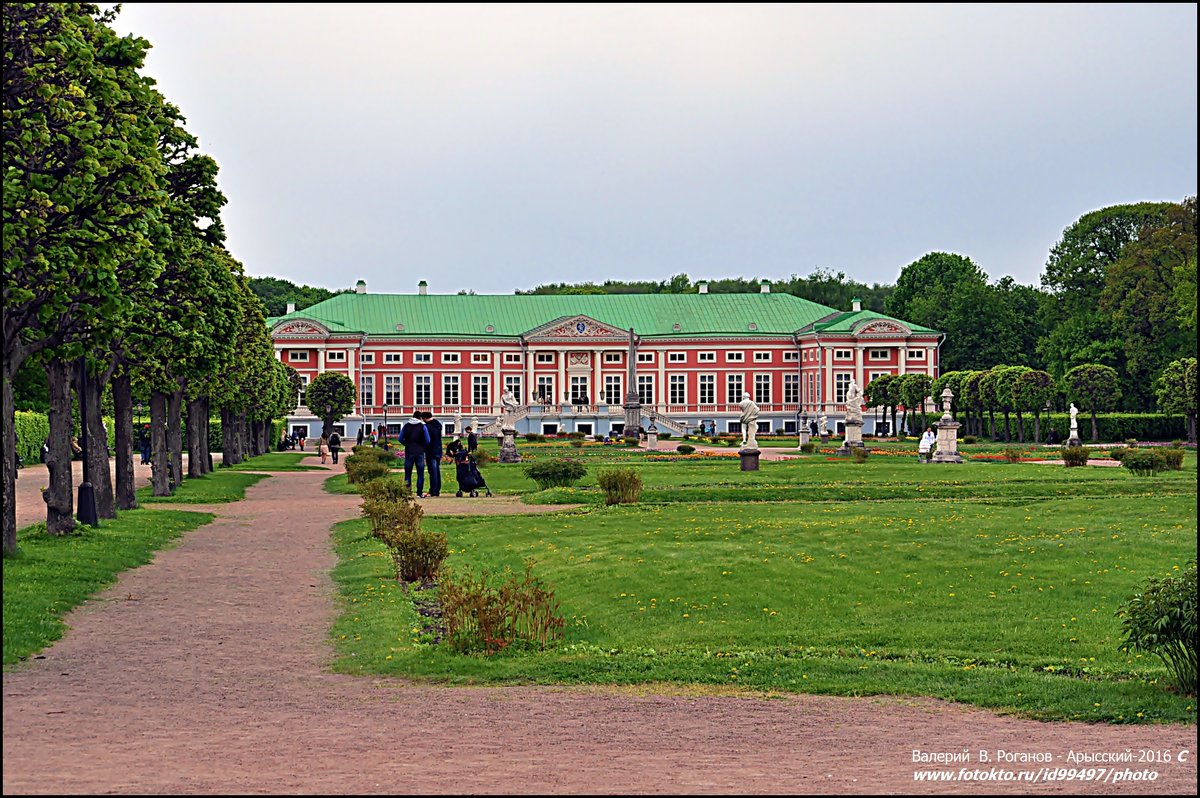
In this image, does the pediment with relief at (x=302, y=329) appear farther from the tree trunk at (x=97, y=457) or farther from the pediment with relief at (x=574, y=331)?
the tree trunk at (x=97, y=457)

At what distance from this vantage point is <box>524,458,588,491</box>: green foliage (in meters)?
29.3

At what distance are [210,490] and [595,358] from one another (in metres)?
61.1

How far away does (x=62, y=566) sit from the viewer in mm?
16344

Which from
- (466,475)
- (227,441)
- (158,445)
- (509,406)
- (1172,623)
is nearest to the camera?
(1172,623)

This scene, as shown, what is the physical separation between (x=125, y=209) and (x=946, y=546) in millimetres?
10902

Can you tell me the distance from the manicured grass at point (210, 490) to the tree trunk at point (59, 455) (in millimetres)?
7437

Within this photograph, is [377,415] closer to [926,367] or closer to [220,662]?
[926,367]

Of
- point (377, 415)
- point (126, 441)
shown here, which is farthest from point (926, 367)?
point (126, 441)

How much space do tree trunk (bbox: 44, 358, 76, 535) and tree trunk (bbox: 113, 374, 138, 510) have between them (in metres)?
3.88

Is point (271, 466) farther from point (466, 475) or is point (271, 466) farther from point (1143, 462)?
point (1143, 462)

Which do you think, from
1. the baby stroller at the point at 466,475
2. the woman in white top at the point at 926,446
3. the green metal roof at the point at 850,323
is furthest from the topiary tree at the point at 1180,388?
the baby stroller at the point at 466,475

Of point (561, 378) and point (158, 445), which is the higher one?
point (561, 378)

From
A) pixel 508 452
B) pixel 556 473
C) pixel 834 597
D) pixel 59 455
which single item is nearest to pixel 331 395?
pixel 508 452

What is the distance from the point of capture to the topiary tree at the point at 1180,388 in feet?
183
